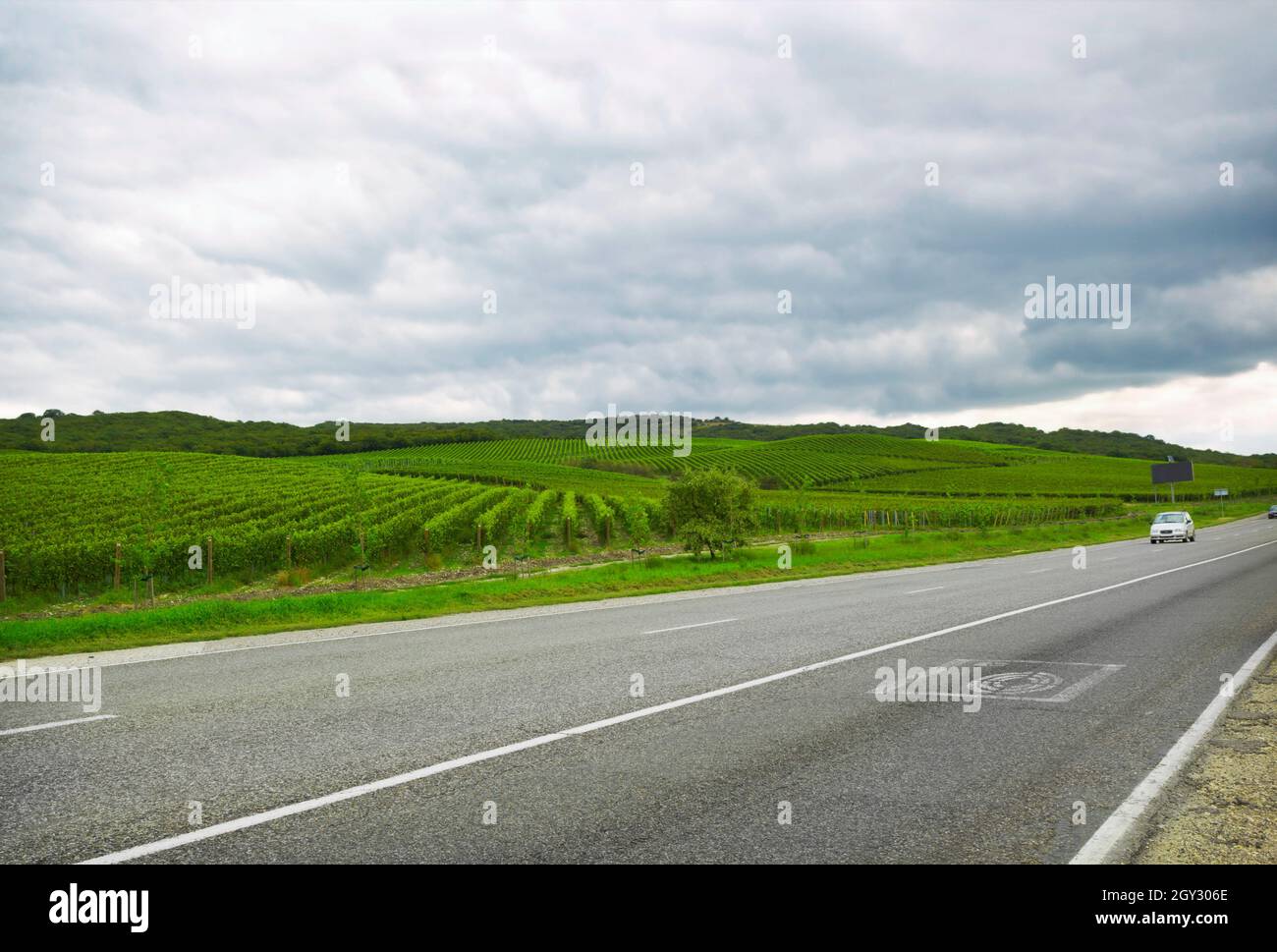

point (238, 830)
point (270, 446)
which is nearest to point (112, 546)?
point (238, 830)

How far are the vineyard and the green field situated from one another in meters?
0.10

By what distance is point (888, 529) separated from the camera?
58594 millimetres

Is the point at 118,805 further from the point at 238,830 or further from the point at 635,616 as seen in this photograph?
the point at 635,616

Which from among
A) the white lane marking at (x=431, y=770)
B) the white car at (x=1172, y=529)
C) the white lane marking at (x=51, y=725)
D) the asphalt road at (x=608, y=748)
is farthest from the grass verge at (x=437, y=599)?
the white car at (x=1172, y=529)

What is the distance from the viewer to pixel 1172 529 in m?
42.6

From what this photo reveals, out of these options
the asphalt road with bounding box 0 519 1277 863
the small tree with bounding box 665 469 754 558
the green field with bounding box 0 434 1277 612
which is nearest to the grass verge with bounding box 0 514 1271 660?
the small tree with bounding box 665 469 754 558

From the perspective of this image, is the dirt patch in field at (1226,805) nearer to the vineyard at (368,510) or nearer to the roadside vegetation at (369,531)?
the roadside vegetation at (369,531)

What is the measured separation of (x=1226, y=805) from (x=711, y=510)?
2738cm

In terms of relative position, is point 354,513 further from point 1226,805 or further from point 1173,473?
point 1173,473

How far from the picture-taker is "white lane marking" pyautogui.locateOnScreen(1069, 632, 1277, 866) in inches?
172

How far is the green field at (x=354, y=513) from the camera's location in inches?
1119

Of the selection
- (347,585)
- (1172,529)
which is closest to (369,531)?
(347,585)

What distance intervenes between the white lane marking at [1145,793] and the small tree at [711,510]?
2392cm
